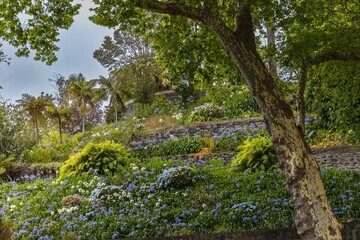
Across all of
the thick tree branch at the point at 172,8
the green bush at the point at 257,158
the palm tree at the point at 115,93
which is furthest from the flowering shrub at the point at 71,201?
the palm tree at the point at 115,93

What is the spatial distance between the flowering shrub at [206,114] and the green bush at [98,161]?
18.0 ft

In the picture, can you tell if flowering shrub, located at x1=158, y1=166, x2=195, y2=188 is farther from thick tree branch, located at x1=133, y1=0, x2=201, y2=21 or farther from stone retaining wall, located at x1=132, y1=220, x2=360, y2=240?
thick tree branch, located at x1=133, y1=0, x2=201, y2=21

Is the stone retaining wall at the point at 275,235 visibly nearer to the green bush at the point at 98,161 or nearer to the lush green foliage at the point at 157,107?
the green bush at the point at 98,161

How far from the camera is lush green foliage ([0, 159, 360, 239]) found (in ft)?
27.0

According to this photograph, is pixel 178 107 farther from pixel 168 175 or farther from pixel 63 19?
pixel 63 19

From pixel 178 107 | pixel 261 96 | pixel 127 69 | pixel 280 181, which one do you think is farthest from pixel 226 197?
pixel 127 69

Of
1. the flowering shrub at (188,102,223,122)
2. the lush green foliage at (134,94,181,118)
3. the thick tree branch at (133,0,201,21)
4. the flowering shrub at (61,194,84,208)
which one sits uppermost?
the thick tree branch at (133,0,201,21)

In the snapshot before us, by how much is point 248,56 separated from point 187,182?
4.60 metres

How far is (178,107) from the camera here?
2206 cm

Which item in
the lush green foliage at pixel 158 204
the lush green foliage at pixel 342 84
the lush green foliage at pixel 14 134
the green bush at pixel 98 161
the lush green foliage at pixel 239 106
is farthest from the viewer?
the lush green foliage at pixel 14 134

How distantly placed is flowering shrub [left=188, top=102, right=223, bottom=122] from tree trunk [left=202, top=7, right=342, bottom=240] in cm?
1160

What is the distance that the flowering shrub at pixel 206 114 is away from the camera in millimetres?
19031

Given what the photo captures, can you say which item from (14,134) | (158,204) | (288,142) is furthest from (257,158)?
(14,134)

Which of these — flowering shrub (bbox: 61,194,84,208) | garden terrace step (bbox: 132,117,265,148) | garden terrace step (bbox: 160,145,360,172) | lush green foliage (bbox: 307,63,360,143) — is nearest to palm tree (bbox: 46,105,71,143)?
garden terrace step (bbox: 132,117,265,148)
